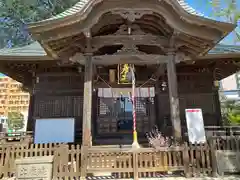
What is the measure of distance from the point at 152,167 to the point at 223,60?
6076 millimetres

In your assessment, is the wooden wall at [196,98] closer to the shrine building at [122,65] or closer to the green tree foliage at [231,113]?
the shrine building at [122,65]

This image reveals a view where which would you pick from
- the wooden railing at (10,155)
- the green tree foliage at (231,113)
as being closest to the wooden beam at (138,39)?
the wooden railing at (10,155)

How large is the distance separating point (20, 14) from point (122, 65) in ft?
49.3

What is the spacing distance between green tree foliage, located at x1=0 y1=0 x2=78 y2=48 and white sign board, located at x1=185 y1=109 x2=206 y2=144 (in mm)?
16933

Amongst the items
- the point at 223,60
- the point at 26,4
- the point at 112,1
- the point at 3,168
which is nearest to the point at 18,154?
the point at 3,168

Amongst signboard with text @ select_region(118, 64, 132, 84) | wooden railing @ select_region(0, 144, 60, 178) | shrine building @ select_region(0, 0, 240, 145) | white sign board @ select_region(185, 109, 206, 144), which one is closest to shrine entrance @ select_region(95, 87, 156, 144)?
shrine building @ select_region(0, 0, 240, 145)

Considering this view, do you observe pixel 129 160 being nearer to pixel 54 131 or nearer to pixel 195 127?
pixel 195 127

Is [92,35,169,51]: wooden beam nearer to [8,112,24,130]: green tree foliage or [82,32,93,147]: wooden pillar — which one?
[82,32,93,147]: wooden pillar

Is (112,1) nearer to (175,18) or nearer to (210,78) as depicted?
(175,18)

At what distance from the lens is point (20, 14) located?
18.0 metres

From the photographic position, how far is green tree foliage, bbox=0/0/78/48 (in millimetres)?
17661

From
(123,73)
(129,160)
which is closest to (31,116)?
(123,73)

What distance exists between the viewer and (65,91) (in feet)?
30.7

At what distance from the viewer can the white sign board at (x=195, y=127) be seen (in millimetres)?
5980
